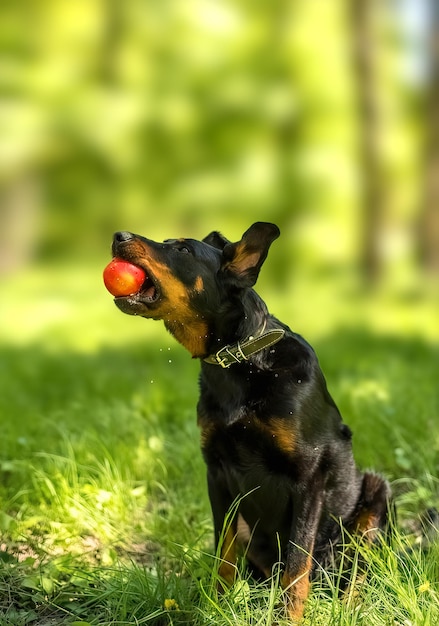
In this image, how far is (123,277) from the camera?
2.96 m

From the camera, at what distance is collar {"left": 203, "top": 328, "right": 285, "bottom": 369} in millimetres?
3148

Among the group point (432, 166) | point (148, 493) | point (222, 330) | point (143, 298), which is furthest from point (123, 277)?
point (432, 166)

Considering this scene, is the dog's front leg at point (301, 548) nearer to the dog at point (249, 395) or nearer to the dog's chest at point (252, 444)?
the dog at point (249, 395)

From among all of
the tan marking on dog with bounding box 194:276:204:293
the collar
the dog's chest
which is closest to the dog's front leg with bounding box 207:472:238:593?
the dog's chest

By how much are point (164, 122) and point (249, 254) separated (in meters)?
13.5

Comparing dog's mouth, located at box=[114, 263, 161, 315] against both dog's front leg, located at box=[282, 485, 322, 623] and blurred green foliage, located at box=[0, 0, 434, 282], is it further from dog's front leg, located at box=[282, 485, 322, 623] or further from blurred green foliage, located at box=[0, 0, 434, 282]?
blurred green foliage, located at box=[0, 0, 434, 282]

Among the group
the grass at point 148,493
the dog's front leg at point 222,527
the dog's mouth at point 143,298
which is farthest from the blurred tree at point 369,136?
the dog's mouth at point 143,298

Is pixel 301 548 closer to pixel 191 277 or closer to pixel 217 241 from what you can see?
pixel 191 277

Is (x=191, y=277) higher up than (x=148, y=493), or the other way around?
(x=191, y=277)

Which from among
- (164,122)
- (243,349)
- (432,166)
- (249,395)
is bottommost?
(249,395)

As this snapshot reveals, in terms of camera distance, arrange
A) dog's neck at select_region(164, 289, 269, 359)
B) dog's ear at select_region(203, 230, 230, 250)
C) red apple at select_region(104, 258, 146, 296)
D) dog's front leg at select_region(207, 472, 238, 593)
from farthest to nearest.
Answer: dog's ear at select_region(203, 230, 230, 250) → dog's front leg at select_region(207, 472, 238, 593) → dog's neck at select_region(164, 289, 269, 359) → red apple at select_region(104, 258, 146, 296)

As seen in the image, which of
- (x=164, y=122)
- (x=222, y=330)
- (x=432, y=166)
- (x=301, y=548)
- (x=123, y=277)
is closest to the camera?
(x=123, y=277)

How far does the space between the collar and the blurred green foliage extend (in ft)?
37.8

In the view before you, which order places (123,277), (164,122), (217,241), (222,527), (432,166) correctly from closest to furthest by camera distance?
(123,277), (222,527), (217,241), (432,166), (164,122)
